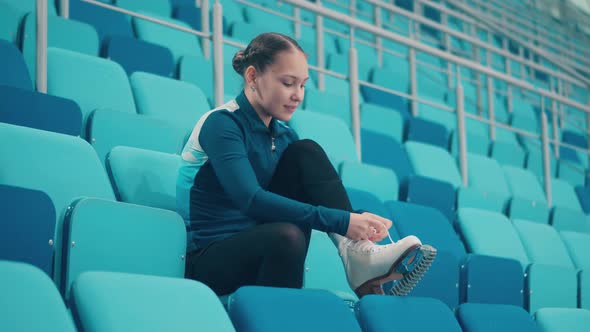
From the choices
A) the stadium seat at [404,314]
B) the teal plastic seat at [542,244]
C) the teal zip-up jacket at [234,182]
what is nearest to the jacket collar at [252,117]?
the teal zip-up jacket at [234,182]

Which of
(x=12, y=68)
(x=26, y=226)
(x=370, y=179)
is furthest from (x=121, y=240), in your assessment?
(x=370, y=179)

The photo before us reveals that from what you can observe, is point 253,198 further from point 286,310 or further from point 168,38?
point 168,38

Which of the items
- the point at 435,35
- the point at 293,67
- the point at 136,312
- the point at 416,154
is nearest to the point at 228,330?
the point at 136,312

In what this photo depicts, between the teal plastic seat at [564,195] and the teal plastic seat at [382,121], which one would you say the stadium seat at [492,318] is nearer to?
the teal plastic seat at [382,121]

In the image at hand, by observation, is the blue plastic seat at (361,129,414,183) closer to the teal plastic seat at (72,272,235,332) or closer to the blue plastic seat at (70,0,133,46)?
the blue plastic seat at (70,0,133,46)

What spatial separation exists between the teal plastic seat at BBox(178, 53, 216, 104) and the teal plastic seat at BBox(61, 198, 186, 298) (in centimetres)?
66

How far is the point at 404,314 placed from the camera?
0.73m

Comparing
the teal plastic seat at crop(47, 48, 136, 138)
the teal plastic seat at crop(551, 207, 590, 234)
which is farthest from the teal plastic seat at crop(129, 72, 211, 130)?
the teal plastic seat at crop(551, 207, 590, 234)

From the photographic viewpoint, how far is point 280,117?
0.84 meters

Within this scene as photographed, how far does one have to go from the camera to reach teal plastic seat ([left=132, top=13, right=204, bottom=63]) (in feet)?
4.99

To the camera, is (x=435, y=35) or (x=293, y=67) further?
(x=435, y=35)

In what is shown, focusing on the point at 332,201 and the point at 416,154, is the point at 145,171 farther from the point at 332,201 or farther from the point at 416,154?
the point at 416,154

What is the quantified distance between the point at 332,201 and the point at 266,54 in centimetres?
16

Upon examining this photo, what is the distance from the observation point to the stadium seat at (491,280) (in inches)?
43.2
